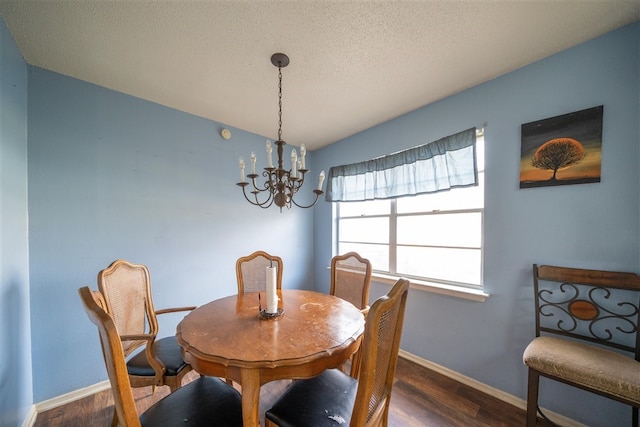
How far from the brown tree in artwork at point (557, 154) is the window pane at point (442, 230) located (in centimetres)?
57

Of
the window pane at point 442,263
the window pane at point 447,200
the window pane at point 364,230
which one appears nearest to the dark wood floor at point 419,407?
the window pane at point 442,263

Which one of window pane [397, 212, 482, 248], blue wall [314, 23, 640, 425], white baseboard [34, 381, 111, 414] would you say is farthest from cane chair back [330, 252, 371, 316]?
white baseboard [34, 381, 111, 414]

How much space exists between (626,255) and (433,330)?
138cm

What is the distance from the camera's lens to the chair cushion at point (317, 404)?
97 centimetres

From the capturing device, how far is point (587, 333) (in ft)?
4.76

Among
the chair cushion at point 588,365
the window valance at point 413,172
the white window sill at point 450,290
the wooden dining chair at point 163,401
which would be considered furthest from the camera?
the window valance at point 413,172

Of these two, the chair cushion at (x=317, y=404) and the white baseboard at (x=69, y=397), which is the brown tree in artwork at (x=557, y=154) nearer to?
the chair cushion at (x=317, y=404)

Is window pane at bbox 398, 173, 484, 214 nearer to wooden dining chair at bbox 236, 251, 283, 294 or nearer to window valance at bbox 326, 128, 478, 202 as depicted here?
window valance at bbox 326, 128, 478, 202

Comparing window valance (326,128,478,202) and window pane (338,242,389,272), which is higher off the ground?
window valance (326,128,478,202)

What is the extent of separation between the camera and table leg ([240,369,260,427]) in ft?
2.96

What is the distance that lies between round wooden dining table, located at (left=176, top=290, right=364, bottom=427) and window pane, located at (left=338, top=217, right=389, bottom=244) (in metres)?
1.44

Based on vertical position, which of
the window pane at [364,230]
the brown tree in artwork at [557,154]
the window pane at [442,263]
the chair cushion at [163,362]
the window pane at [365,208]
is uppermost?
the brown tree in artwork at [557,154]

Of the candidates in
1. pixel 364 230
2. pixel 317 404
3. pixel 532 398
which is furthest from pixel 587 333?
pixel 364 230

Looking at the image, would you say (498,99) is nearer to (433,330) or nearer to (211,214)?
(433,330)
